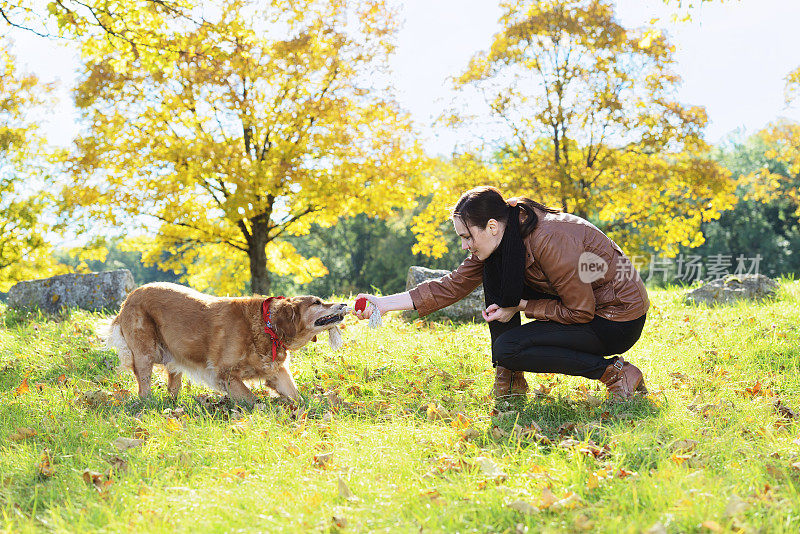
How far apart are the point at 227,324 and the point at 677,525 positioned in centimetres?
356

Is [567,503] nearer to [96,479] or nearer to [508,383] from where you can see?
[508,383]

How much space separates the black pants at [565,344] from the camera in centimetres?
423

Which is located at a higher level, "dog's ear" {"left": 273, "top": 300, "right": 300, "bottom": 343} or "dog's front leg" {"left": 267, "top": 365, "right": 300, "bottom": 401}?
"dog's ear" {"left": 273, "top": 300, "right": 300, "bottom": 343}

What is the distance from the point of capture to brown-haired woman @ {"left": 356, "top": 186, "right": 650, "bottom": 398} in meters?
4.02

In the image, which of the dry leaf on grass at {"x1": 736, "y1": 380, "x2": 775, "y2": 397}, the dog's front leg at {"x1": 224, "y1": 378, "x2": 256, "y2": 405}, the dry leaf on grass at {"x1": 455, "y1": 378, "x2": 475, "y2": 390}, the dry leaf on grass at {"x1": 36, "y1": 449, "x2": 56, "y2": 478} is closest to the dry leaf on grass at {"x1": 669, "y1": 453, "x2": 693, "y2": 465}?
the dry leaf on grass at {"x1": 736, "y1": 380, "x2": 775, "y2": 397}

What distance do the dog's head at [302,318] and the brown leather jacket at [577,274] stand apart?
61.1 inches

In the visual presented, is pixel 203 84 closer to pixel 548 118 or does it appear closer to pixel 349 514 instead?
pixel 548 118

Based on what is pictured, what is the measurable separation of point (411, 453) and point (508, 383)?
60.4 inches

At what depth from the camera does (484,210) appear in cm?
399

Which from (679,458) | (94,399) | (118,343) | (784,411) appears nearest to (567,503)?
(679,458)

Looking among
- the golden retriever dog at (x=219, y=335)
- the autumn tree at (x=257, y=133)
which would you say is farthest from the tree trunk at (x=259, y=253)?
the golden retriever dog at (x=219, y=335)

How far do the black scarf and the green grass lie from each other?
782mm

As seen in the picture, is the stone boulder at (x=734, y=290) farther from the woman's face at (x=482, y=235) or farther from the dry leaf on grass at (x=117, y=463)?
the dry leaf on grass at (x=117, y=463)

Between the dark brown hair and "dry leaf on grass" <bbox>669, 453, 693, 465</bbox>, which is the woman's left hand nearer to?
the dark brown hair
